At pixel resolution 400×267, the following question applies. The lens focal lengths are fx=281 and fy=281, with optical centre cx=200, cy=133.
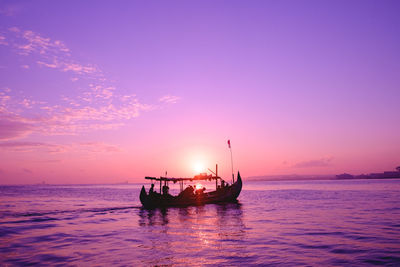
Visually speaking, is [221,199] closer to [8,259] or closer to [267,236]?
[267,236]

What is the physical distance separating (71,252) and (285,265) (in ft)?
35.1

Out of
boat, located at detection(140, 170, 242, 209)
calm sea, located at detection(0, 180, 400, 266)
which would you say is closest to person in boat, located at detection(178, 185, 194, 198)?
boat, located at detection(140, 170, 242, 209)

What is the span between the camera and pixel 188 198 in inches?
1569

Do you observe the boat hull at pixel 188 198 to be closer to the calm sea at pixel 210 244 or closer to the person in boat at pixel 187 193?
the person in boat at pixel 187 193

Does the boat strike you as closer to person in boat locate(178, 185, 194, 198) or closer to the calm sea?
person in boat locate(178, 185, 194, 198)

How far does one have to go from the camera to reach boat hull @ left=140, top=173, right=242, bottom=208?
37938mm

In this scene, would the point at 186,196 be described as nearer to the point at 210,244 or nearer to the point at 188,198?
the point at 188,198

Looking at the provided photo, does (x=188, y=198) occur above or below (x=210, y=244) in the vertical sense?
above

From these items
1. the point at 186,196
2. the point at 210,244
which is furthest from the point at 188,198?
the point at 210,244

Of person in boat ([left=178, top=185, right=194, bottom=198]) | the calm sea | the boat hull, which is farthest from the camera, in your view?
person in boat ([left=178, top=185, right=194, bottom=198])

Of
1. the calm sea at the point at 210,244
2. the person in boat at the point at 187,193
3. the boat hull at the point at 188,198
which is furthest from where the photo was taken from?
the person in boat at the point at 187,193

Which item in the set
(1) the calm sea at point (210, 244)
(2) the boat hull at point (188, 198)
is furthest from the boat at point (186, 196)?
(1) the calm sea at point (210, 244)

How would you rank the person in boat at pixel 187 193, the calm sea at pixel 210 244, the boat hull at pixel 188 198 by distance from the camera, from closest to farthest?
the calm sea at pixel 210 244 → the boat hull at pixel 188 198 → the person in boat at pixel 187 193

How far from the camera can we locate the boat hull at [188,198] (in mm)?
37938
